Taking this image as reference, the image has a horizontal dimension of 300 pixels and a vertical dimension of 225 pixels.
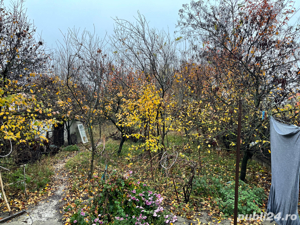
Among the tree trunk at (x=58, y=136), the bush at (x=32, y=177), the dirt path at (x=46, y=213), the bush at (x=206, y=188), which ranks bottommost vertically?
the dirt path at (x=46, y=213)

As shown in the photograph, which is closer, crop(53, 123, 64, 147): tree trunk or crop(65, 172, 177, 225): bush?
crop(65, 172, 177, 225): bush

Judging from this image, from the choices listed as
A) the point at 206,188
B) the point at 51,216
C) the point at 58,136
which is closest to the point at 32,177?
the point at 51,216

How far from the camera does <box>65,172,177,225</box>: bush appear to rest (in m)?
3.19

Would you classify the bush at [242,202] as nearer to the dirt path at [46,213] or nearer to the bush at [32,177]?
the dirt path at [46,213]

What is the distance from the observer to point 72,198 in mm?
5098

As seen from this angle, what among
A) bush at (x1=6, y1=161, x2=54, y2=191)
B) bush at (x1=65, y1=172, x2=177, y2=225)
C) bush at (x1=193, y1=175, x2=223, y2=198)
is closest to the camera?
bush at (x1=65, y1=172, x2=177, y2=225)

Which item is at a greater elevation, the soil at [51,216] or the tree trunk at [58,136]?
the tree trunk at [58,136]

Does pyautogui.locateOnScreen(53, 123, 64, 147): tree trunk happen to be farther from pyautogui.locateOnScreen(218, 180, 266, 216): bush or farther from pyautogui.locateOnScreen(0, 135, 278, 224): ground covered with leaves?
pyautogui.locateOnScreen(218, 180, 266, 216): bush

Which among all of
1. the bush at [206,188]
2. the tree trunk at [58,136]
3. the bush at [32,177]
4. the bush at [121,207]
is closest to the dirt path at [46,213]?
the bush at [32,177]

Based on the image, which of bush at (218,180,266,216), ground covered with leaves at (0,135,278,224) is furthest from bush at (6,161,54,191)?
bush at (218,180,266,216)

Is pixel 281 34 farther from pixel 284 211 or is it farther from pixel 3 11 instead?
pixel 3 11

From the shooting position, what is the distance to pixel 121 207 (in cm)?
327

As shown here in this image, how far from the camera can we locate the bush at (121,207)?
3.19 m

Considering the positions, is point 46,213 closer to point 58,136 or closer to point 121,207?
point 121,207
